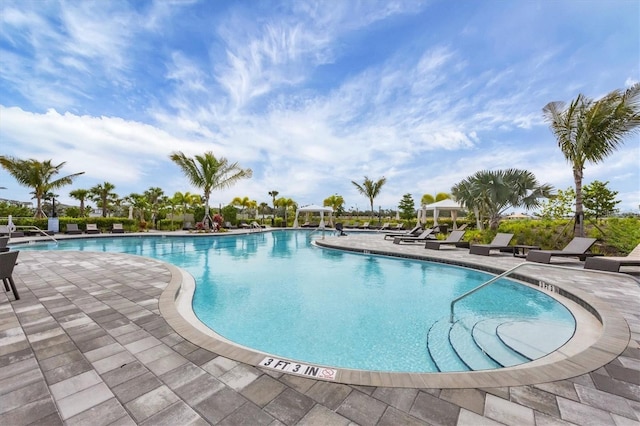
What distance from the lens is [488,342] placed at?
3527 millimetres

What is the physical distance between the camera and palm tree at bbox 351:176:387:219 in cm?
2998

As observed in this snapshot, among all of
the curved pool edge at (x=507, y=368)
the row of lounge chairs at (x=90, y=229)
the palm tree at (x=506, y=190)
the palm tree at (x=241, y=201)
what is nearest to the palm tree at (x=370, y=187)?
the palm tree at (x=506, y=190)

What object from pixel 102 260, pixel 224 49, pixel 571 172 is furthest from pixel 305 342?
pixel 571 172

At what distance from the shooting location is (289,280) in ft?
23.9

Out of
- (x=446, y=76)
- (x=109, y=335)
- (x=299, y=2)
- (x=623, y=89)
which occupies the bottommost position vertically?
(x=109, y=335)

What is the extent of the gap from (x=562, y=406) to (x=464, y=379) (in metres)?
0.61

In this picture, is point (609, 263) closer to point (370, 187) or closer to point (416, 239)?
point (416, 239)

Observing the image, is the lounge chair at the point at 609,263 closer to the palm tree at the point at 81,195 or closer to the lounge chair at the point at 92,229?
the lounge chair at the point at 92,229

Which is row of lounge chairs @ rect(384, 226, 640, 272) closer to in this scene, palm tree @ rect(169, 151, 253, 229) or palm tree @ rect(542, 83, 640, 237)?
palm tree @ rect(542, 83, 640, 237)

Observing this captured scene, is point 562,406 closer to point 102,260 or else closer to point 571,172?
point 102,260

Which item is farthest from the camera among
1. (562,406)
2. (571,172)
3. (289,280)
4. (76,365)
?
(571,172)

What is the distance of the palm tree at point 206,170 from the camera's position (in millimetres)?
19125

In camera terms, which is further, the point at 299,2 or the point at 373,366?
the point at 299,2

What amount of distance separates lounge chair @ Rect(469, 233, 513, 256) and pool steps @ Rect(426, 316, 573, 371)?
19.3ft
